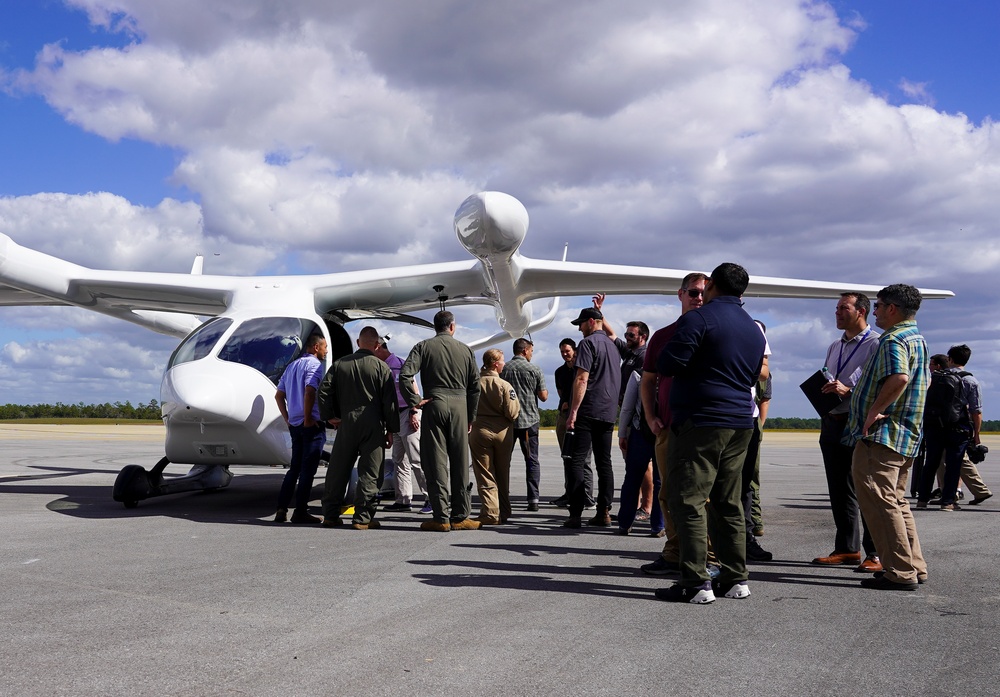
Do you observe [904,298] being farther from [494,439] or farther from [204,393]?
[204,393]

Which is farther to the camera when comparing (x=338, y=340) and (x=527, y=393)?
(x=338, y=340)

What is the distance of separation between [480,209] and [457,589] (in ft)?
13.3

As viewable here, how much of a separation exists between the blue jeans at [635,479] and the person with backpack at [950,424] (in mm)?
4420

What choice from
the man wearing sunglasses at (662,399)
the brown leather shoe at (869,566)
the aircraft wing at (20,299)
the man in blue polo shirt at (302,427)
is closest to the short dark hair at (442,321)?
the man in blue polo shirt at (302,427)

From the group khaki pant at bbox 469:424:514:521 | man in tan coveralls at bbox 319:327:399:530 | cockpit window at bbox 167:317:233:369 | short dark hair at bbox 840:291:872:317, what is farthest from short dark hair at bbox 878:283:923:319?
cockpit window at bbox 167:317:233:369

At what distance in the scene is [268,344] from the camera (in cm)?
920

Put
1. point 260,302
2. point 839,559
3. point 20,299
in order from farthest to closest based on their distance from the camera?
point 20,299
point 260,302
point 839,559

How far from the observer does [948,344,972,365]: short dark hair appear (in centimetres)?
1015

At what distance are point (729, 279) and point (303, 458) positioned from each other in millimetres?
4804

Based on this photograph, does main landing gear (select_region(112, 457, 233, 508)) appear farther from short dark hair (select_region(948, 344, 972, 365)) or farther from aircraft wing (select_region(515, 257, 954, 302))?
short dark hair (select_region(948, 344, 972, 365))

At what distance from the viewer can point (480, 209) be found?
7863mm

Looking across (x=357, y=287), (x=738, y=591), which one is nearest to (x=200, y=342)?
(x=357, y=287)

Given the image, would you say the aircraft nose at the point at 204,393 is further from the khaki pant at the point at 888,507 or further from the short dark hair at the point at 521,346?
the khaki pant at the point at 888,507

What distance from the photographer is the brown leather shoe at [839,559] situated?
19.5ft
